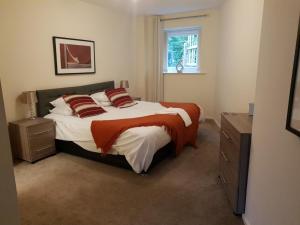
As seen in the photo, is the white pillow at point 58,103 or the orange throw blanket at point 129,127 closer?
the orange throw blanket at point 129,127

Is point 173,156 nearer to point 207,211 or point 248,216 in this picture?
point 207,211

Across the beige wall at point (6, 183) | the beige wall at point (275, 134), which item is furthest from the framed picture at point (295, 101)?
the beige wall at point (6, 183)

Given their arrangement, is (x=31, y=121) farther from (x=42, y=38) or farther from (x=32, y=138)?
(x=42, y=38)

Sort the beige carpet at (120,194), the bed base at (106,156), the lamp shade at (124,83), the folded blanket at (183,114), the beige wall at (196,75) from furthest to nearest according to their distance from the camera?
the lamp shade at (124,83)
the beige wall at (196,75)
the folded blanket at (183,114)
the bed base at (106,156)
the beige carpet at (120,194)

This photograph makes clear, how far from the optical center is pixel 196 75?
17.1ft

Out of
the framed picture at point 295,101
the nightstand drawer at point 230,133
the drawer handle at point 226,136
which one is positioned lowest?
the drawer handle at point 226,136

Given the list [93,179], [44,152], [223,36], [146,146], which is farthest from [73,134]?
[223,36]

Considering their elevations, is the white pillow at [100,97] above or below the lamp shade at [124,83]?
below

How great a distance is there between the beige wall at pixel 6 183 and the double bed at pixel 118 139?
1.65 meters

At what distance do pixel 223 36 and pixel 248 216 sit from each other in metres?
3.61

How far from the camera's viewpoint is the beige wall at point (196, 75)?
16.2ft

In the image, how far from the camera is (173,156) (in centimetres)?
313

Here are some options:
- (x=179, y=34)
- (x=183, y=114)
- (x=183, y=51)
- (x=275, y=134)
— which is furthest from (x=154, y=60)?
(x=275, y=134)

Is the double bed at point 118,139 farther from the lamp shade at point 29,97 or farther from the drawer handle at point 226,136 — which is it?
the drawer handle at point 226,136
